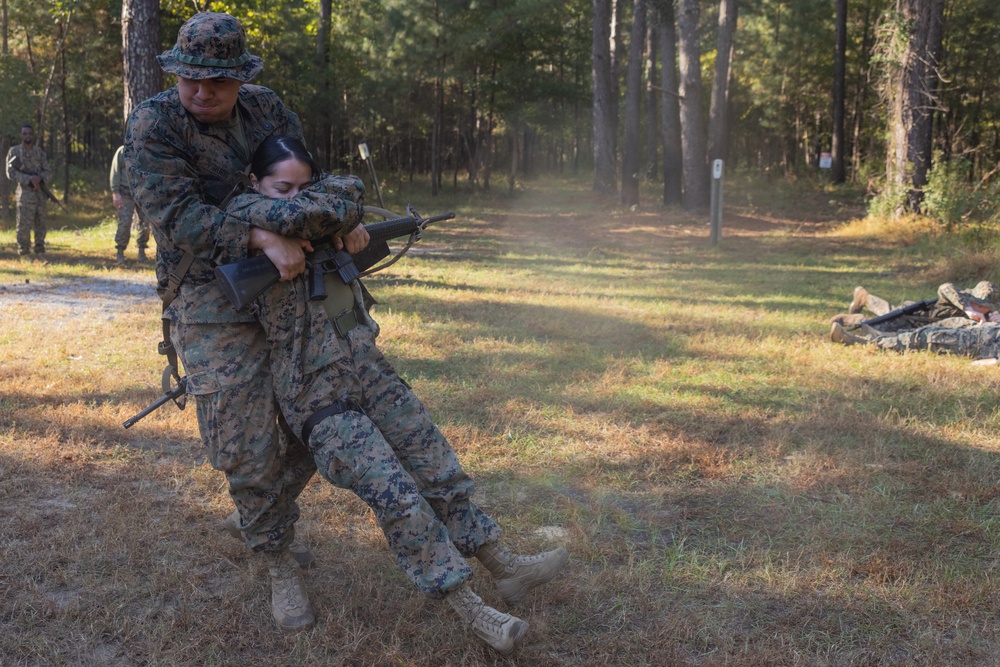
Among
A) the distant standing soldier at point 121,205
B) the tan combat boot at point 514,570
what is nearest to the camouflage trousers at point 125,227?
the distant standing soldier at point 121,205

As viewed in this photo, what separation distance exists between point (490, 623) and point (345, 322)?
1.14 meters

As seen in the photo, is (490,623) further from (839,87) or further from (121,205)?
(839,87)

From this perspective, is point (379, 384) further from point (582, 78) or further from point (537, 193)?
point (582, 78)

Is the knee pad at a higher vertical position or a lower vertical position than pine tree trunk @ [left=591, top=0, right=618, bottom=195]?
lower

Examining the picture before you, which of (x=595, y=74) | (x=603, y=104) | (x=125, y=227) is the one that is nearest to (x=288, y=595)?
(x=125, y=227)

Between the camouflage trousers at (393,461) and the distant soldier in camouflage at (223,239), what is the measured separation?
221 mm

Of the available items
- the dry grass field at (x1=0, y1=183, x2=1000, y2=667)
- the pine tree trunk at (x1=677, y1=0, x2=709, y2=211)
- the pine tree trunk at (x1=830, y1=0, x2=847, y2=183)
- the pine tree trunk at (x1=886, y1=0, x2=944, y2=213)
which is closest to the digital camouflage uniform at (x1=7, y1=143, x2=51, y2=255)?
the dry grass field at (x1=0, y1=183, x2=1000, y2=667)

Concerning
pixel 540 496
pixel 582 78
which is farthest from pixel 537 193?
pixel 540 496

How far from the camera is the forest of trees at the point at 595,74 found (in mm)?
16484

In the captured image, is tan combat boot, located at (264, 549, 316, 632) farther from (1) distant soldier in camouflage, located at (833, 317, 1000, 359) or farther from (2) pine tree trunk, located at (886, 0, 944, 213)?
(2) pine tree trunk, located at (886, 0, 944, 213)

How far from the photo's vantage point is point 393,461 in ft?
9.20

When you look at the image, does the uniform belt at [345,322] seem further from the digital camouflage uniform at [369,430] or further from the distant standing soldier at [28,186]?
the distant standing soldier at [28,186]

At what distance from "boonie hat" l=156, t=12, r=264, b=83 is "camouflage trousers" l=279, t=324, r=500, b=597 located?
0.97 metres

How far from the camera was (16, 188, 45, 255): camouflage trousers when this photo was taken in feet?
44.6
